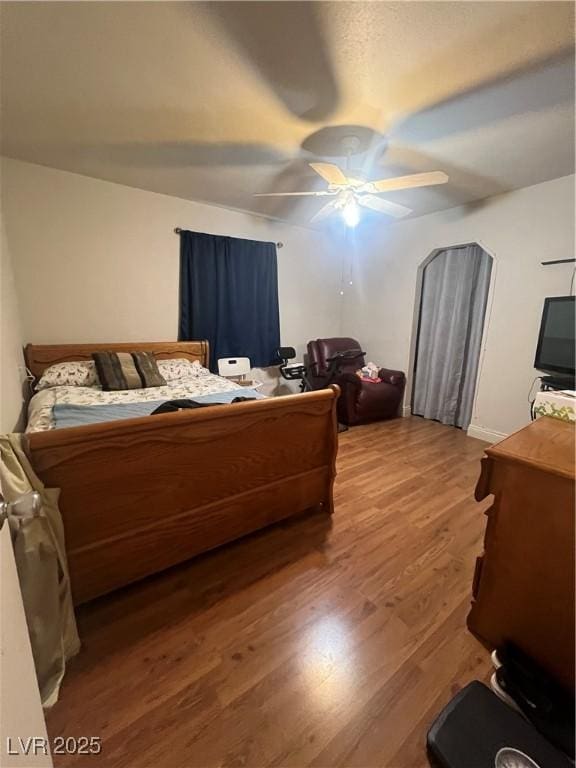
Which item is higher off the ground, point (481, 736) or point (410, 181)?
point (410, 181)

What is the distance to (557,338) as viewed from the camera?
2.71 m

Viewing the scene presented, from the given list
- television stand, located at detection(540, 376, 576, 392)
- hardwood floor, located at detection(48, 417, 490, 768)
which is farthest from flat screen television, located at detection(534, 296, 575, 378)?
hardwood floor, located at detection(48, 417, 490, 768)

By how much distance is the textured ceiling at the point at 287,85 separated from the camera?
1283mm

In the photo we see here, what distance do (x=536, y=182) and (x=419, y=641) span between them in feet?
11.8

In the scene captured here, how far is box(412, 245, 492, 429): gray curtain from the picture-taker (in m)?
3.58

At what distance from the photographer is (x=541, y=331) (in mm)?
2830

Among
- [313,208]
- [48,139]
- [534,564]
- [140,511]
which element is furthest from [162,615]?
[313,208]

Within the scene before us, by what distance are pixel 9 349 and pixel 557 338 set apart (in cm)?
419

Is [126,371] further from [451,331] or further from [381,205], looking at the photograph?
[451,331]

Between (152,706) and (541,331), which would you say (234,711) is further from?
(541,331)

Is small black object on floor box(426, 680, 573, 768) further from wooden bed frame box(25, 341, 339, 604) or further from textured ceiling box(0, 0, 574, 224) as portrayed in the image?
textured ceiling box(0, 0, 574, 224)

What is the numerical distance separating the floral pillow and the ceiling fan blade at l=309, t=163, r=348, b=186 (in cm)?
213

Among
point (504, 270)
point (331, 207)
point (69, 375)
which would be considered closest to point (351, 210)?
point (331, 207)

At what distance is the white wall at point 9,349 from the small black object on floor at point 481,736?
201 centimetres
